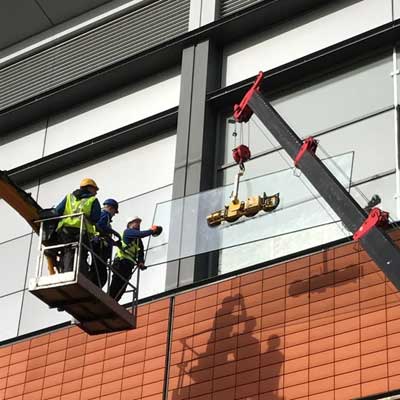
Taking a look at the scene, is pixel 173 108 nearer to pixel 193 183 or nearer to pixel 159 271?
pixel 193 183

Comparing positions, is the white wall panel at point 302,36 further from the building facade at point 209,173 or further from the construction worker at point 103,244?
the construction worker at point 103,244

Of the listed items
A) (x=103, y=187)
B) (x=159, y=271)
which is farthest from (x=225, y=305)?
(x=103, y=187)

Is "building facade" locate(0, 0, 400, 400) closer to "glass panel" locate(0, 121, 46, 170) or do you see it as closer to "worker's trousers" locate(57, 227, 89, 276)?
"glass panel" locate(0, 121, 46, 170)

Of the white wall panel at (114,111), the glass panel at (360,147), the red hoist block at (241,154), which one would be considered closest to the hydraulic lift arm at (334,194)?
the red hoist block at (241,154)

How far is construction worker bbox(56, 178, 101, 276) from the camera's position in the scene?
1501 centimetres

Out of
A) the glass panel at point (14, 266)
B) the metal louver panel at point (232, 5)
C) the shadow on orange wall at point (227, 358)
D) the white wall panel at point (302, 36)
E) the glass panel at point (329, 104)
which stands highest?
the metal louver panel at point (232, 5)

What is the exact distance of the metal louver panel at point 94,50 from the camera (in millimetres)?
20672

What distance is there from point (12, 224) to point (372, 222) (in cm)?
924

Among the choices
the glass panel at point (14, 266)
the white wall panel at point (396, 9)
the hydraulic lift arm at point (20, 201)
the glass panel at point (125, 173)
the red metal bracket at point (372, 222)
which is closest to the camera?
the red metal bracket at point (372, 222)

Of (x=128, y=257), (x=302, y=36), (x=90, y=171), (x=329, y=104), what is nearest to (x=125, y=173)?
(x=90, y=171)

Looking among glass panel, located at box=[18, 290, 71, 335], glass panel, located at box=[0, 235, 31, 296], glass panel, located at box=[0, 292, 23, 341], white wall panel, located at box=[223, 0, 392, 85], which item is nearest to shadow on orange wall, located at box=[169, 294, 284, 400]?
glass panel, located at box=[18, 290, 71, 335]

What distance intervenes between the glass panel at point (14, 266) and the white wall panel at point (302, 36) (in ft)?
14.4

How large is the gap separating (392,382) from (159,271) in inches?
212

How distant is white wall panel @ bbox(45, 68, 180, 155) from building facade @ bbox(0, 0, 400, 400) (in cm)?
3
